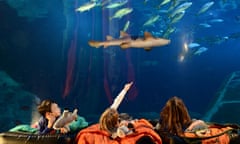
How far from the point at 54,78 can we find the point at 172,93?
4.49m

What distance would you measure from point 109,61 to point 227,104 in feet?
14.0

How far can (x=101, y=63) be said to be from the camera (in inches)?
441

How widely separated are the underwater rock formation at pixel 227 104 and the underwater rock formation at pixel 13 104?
6021 millimetres

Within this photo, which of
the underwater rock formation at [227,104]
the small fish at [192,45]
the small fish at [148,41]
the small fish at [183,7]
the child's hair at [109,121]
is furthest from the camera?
the small fish at [192,45]

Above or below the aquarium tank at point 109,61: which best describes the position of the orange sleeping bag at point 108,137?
below

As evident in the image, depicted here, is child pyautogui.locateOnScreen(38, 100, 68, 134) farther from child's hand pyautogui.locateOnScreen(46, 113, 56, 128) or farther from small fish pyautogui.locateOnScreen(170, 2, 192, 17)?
small fish pyautogui.locateOnScreen(170, 2, 192, 17)

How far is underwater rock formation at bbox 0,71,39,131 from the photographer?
33.5 ft

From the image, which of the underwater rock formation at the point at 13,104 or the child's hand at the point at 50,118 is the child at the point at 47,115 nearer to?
the child's hand at the point at 50,118

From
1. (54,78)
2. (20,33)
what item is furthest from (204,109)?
(20,33)

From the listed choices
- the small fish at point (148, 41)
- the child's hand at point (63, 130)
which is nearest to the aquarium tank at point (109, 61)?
the small fish at point (148, 41)

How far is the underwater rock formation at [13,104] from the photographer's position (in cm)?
1021

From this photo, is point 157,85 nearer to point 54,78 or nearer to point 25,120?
point 54,78

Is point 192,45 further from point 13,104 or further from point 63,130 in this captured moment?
point 63,130

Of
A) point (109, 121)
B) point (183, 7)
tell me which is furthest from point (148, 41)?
point (183, 7)
